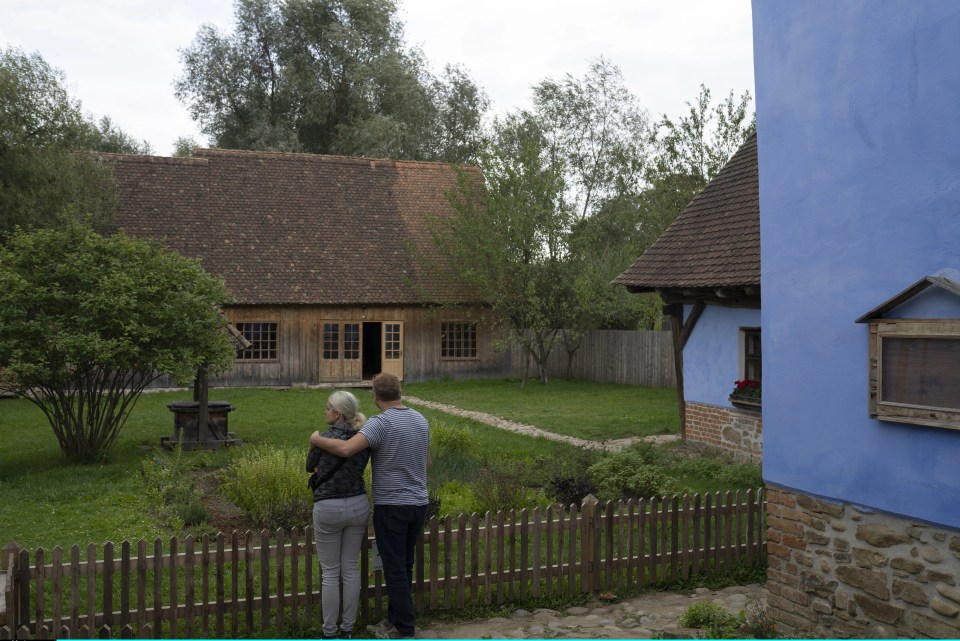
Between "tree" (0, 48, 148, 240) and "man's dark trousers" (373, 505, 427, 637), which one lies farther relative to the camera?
"tree" (0, 48, 148, 240)

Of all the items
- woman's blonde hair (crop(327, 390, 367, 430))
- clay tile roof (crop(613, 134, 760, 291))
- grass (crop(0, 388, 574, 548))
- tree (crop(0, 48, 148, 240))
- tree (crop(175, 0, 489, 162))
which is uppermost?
tree (crop(175, 0, 489, 162))

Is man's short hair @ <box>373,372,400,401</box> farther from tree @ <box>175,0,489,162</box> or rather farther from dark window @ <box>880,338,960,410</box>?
tree @ <box>175,0,489,162</box>

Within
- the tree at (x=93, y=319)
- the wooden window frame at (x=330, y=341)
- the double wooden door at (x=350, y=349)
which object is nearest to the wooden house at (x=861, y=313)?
the tree at (x=93, y=319)

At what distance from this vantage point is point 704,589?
24.5ft

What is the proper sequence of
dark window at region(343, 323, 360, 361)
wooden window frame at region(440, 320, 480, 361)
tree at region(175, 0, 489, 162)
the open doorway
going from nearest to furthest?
dark window at region(343, 323, 360, 361)
wooden window frame at region(440, 320, 480, 361)
the open doorway
tree at region(175, 0, 489, 162)

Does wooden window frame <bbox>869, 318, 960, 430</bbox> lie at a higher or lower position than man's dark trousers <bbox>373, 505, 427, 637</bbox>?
higher

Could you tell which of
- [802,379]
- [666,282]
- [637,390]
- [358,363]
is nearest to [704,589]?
[802,379]

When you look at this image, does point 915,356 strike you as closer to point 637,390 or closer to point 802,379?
point 802,379

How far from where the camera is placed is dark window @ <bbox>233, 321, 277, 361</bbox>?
24234 mm

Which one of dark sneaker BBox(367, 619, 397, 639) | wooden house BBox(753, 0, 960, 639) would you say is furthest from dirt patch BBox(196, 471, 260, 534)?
wooden house BBox(753, 0, 960, 639)

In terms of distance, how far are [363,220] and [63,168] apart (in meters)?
8.84

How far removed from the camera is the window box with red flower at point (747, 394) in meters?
12.4

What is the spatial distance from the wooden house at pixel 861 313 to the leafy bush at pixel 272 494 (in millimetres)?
4768

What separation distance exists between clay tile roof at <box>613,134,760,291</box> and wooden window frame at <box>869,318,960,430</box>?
6.21 meters
